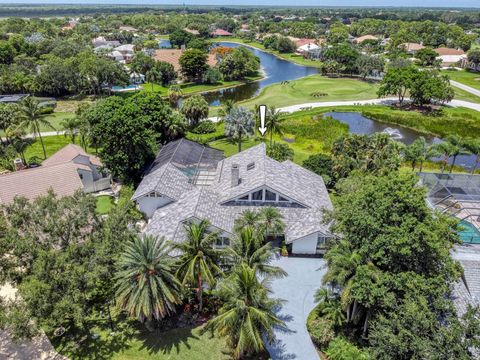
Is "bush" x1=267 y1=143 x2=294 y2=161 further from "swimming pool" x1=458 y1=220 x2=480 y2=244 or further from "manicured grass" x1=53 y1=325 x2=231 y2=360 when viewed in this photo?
"manicured grass" x1=53 y1=325 x2=231 y2=360

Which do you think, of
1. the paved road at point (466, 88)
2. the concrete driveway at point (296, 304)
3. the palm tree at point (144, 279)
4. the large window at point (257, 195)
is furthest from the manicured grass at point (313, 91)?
the palm tree at point (144, 279)

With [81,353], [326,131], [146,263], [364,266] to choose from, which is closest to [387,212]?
[364,266]

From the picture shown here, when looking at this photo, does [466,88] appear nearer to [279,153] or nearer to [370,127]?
[370,127]

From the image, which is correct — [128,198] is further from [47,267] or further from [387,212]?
[387,212]

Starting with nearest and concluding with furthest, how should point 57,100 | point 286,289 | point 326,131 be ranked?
1. point 286,289
2. point 326,131
3. point 57,100

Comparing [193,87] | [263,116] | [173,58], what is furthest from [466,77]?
[263,116]

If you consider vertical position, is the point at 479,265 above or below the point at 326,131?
above
